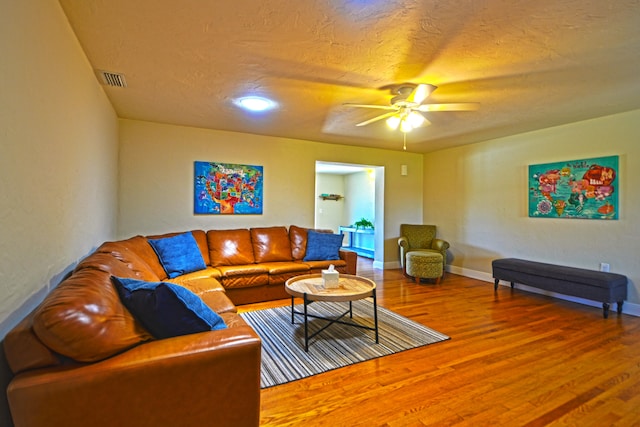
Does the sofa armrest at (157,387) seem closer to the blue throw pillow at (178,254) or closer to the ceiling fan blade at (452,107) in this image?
the blue throw pillow at (178,254)

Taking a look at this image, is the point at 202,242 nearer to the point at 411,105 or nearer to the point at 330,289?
the point at 330,289

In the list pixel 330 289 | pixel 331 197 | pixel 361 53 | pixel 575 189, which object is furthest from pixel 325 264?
pixel 331 197

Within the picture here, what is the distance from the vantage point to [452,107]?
9.00 feet

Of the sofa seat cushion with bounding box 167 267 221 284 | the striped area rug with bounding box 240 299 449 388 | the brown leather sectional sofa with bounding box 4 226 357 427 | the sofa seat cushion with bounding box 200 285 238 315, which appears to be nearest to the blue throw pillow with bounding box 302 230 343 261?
the striped area rug with bounding box 240 299 449 388

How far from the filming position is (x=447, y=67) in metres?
2.36

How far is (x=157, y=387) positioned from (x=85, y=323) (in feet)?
1.19

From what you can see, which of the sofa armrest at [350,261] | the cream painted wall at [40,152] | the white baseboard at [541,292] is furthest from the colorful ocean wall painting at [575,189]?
the cream painted wall at [40,152]

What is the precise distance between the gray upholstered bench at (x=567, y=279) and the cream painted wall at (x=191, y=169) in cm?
274

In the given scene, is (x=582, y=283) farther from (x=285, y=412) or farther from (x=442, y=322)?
(x=285, y=412)

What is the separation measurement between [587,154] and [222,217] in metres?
4.89

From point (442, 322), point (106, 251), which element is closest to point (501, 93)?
point (442, 322)

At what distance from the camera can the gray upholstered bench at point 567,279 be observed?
3.24 meters

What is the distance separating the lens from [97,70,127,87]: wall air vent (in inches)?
99.0

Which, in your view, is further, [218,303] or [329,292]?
[329,292]
